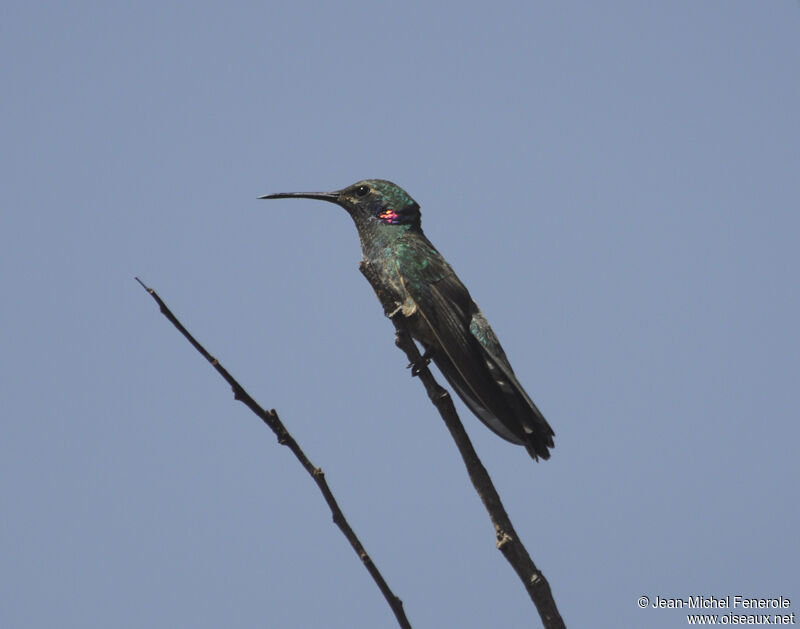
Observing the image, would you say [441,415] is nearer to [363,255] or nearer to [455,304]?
[455,304]

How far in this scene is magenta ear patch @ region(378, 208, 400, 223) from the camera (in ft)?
25.3

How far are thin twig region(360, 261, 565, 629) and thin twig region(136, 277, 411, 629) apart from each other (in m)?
1.34

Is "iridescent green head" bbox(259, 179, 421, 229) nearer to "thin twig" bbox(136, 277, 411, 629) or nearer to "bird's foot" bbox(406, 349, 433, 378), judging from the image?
"bird's foot" bbox(406, 349, 433, 378)

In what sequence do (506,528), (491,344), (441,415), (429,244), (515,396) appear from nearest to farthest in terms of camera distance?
(506,528) → (441,415) → (515,396) → (491,344) → (429,244)

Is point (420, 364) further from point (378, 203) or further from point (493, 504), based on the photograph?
point (378, 203)

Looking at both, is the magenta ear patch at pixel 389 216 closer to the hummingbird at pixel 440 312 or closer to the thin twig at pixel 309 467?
the hummingbird at pixel 440 312

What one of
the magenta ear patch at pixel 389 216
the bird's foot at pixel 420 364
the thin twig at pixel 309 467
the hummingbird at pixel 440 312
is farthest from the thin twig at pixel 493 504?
the magenta ear patch at pixel 389 216

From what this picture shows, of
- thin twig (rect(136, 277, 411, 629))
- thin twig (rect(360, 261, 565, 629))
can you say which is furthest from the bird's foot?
thin twig (rect(136, 277, 411, 629))

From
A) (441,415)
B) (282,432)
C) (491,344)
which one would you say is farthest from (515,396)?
(282,432)

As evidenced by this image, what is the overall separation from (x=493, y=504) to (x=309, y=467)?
172cm

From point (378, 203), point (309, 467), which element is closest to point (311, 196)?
point (378, 203)

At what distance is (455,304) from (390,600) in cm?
420

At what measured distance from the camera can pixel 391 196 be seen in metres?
7.79

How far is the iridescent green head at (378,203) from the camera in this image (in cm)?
776
